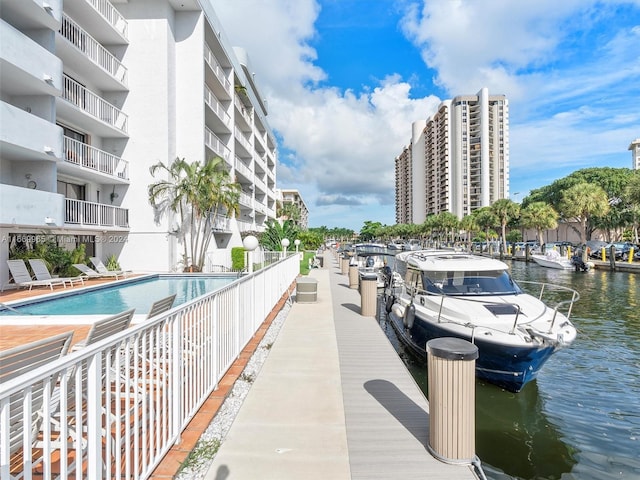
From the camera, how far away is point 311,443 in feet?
12.5

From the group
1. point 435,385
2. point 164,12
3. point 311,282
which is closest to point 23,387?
point 435,385

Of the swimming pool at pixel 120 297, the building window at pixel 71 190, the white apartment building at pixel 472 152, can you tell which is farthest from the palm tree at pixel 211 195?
the white apartment building at pixel 472 152

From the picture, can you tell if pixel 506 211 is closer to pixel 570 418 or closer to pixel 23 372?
pixel 570 418

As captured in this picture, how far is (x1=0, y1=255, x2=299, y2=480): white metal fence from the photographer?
73.0 inches

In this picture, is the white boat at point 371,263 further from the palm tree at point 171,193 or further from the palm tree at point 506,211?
the palm tree at point 506,211

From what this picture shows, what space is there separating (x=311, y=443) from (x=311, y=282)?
9.13 meters

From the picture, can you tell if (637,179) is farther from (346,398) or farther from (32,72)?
(32,72)

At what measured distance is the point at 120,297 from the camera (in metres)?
12.8

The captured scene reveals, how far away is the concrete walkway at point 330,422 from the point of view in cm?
340

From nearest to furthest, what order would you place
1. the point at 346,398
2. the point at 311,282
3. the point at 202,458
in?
the point at 202,458, the point at 346,398, the point at 311,282

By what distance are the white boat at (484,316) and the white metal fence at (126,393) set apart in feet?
13.3

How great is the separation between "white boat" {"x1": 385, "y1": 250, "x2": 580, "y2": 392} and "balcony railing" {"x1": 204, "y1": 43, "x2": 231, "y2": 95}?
2180cm

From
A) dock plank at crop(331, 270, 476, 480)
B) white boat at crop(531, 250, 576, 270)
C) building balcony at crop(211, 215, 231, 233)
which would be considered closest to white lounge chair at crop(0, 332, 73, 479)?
dock plank at crop(331, 270, 476, 480)

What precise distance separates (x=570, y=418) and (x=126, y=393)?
22.7 feet
